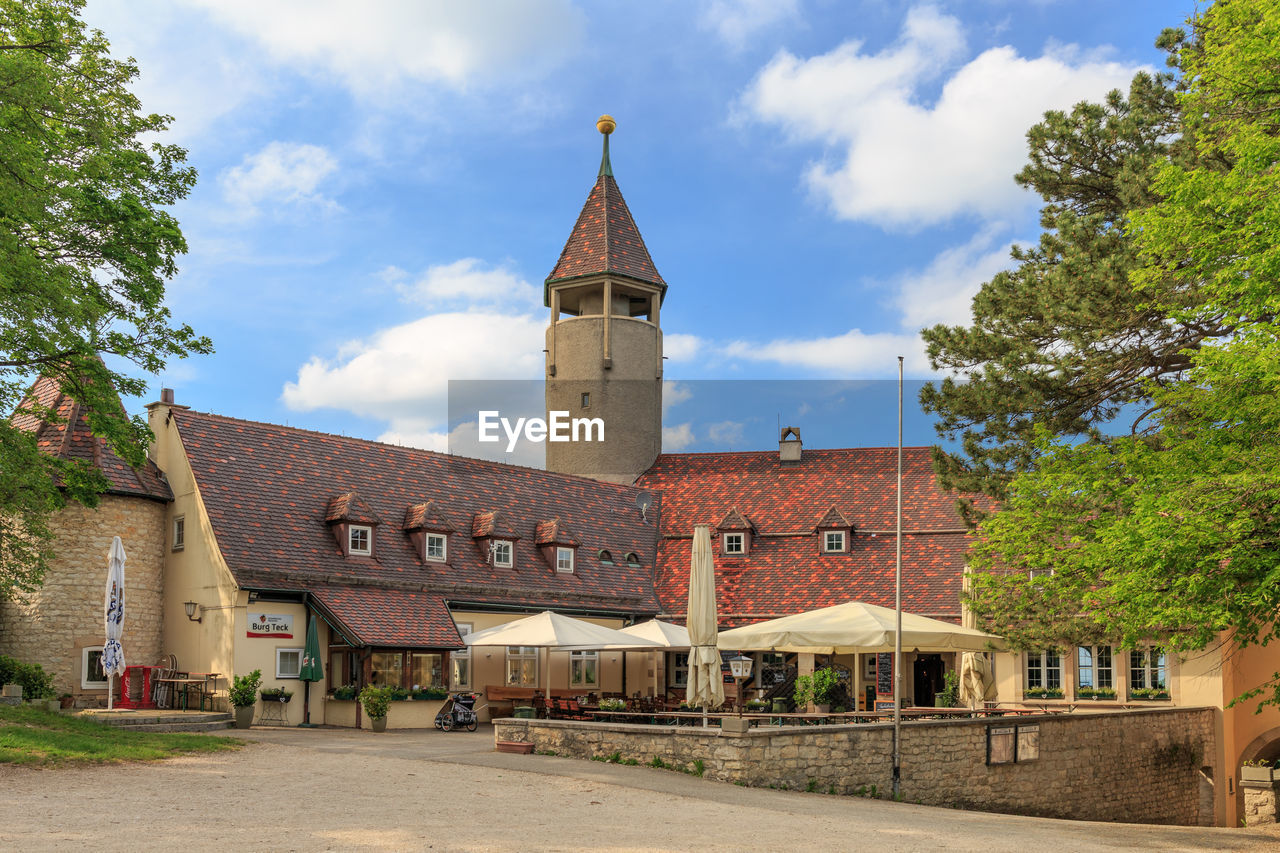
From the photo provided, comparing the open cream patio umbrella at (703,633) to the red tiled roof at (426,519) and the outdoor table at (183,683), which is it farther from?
the red tiled roof at (426,519)

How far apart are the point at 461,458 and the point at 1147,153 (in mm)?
20344

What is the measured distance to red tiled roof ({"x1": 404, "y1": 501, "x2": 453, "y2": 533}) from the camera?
30547 millimetres

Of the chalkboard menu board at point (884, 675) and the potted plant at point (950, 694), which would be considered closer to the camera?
the potted plant at point (950, 694)

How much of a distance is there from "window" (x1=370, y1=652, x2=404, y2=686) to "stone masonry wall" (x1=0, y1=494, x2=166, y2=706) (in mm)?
5158

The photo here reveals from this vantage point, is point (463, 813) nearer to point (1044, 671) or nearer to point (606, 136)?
point (1044, 671)

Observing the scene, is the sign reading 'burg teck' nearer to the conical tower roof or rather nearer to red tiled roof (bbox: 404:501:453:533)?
red tiled roof (bbox: 404:501:453:533)

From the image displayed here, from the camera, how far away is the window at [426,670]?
2747cm

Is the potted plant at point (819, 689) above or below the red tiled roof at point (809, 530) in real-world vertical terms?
below

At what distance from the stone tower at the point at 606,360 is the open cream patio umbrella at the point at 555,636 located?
50.9 ft

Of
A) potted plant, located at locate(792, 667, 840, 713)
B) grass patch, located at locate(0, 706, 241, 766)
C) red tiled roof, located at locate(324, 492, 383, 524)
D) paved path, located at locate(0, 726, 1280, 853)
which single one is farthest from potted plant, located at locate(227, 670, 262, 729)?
potted plant, located at locate(792, 667, 840, 713)

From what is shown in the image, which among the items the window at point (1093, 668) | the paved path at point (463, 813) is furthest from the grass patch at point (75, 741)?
the window at point (1093, 668)

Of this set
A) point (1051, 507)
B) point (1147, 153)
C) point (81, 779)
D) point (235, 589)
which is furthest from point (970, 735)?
point (235, 589)

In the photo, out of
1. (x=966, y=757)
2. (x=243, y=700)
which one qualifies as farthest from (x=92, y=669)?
(x=966, y=757)

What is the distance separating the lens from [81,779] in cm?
1469
